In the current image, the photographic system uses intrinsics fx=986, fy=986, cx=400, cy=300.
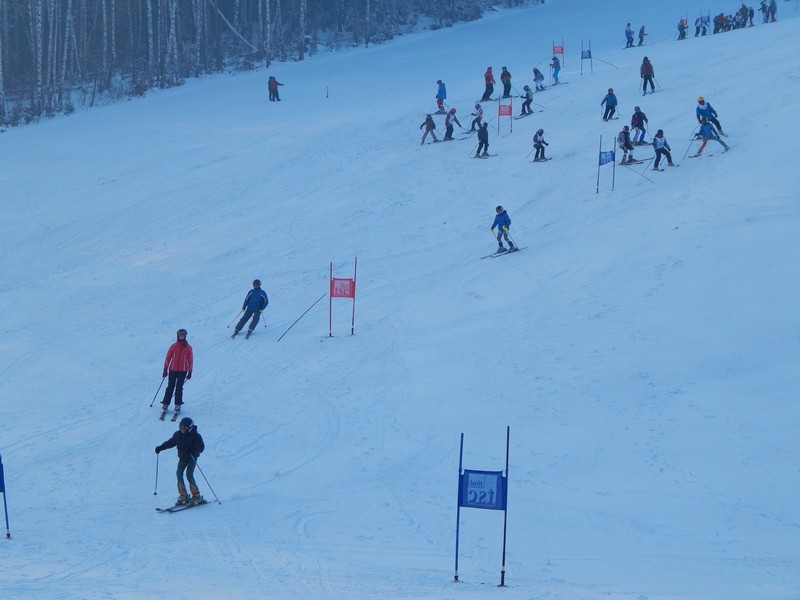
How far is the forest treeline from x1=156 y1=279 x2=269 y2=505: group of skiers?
992 inches

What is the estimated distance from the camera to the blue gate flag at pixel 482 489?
9.62 m

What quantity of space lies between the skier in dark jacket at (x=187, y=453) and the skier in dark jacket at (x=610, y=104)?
65.2ft

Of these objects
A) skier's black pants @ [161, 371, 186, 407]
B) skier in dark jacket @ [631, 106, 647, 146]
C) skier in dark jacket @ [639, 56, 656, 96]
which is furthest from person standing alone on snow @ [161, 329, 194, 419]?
skier in dark jacket @ [639, 56, 656, 96]

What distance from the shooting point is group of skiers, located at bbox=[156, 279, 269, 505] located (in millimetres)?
12078

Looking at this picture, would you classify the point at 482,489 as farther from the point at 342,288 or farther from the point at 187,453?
the point at 342,288

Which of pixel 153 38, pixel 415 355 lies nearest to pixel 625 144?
pixel 415 355

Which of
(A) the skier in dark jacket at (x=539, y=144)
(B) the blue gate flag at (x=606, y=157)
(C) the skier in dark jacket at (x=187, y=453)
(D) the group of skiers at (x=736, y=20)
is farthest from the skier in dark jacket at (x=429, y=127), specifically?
(C) the skier in dark jacket at (x=187, y=453)

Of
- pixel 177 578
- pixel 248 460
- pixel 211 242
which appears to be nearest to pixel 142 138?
pixel 211 242

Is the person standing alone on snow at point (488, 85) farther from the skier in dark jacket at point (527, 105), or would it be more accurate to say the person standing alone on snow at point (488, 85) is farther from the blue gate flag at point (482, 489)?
the blue gate flag at point (482, 489)

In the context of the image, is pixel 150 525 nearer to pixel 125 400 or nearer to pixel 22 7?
pixel 125 400

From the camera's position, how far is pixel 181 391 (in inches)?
610

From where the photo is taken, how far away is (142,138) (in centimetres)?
3462

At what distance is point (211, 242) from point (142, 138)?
1166 cm

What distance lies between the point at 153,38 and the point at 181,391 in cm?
4315
